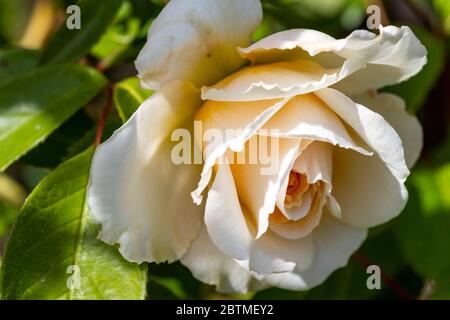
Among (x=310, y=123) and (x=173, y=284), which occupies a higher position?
(x=310, y=123)

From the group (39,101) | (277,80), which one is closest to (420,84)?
(277,80)

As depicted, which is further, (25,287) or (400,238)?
(400,238)

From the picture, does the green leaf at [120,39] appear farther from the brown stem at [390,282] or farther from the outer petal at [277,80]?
the brown stem at [390,282]

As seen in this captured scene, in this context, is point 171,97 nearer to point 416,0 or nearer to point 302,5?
point 302,5

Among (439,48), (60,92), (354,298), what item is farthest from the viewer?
(439,48)

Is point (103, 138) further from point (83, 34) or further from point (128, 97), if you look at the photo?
Result: point (83, 34)

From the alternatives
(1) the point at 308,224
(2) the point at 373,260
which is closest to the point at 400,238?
(2) the point at 373,260
